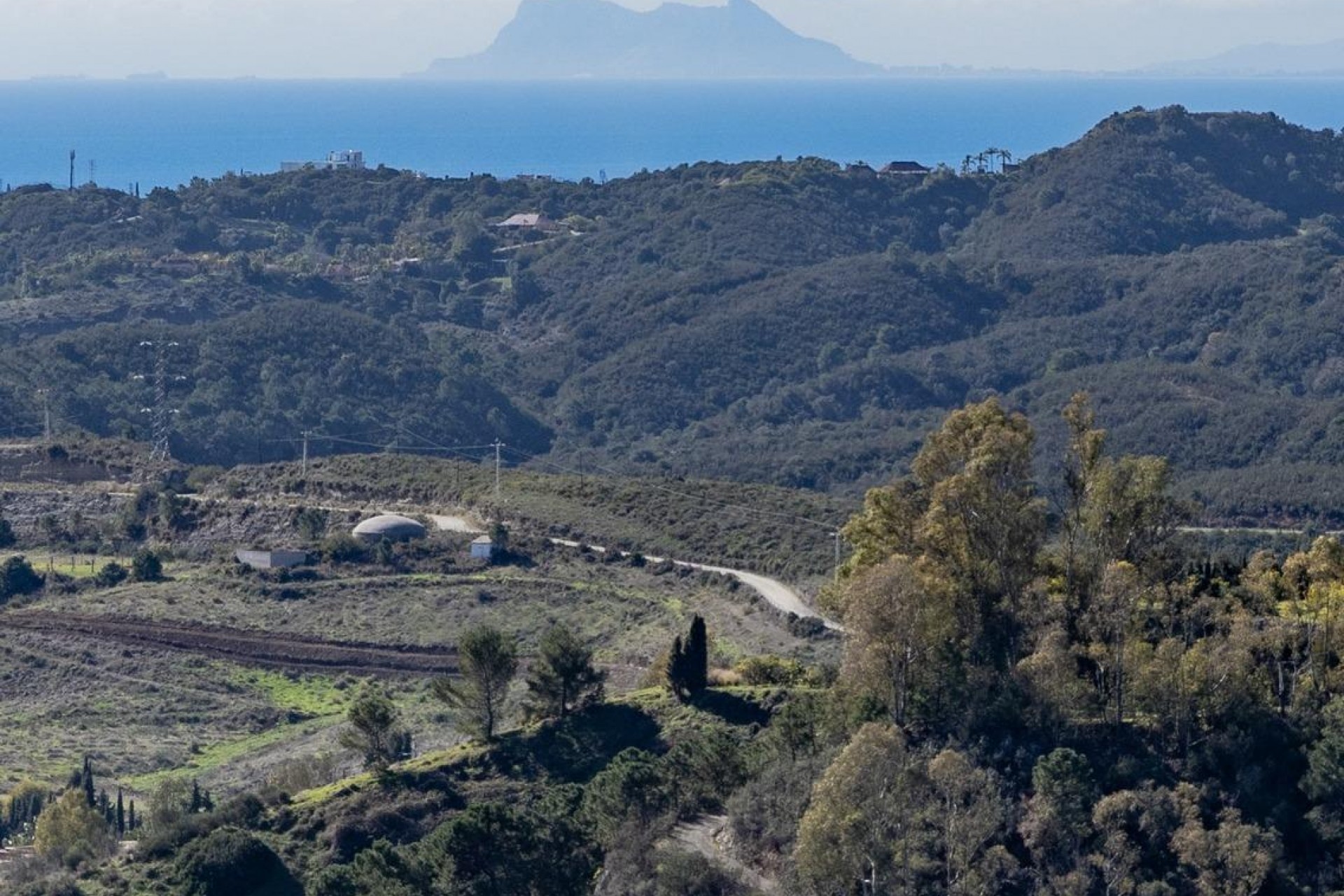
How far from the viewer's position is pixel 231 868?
39500mm

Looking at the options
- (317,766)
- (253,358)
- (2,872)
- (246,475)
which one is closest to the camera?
(2,872)

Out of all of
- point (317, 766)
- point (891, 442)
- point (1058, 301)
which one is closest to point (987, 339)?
point (1058, 301)

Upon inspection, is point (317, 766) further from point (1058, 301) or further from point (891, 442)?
point (1058, 301)

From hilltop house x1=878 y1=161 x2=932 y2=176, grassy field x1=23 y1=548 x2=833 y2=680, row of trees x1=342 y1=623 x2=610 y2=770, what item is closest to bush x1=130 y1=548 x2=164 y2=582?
grassy field x1=23 y1=548 x2=833 y2=680

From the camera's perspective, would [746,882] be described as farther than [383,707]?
No

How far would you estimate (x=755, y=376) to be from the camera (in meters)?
121

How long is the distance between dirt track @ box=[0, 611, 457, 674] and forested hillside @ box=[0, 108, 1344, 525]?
1364 inches

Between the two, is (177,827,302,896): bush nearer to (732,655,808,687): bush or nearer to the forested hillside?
(732,655,808,687): bush

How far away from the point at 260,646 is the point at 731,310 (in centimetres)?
7139

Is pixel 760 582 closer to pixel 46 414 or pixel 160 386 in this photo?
pixel 46 414

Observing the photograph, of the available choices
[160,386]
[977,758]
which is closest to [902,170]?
[160,386]

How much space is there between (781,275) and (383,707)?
91.0 metres

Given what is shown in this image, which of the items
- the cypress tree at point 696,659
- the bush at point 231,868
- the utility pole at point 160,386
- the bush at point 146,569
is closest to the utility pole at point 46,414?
the utility pole at point 160,386

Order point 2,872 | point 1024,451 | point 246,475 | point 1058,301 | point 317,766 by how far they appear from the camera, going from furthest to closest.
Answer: point 1058,301
point 246,475
point 317,766
point 2,872
point 1024,451
